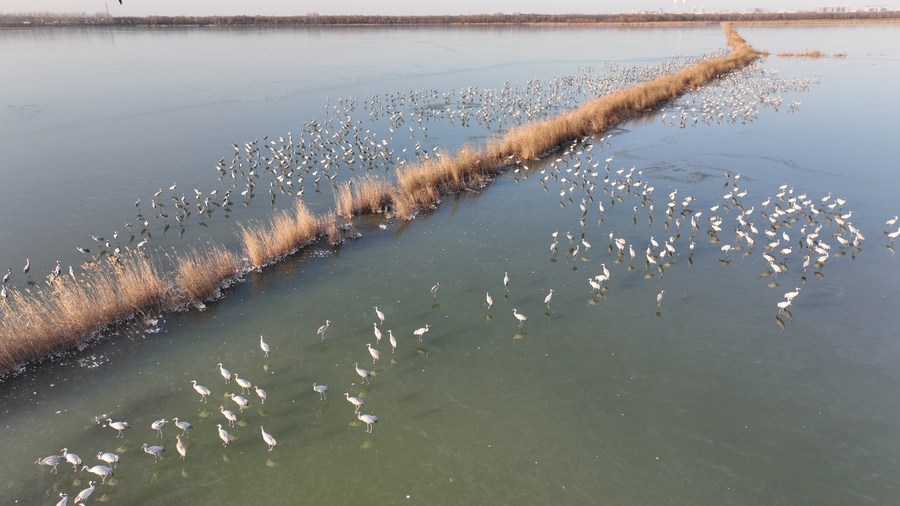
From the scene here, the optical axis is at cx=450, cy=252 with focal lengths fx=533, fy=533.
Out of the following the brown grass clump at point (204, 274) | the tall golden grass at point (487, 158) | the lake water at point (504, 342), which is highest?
the tall golden grass at point (487, 158)

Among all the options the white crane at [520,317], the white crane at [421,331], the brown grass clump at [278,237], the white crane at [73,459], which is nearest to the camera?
the white crane at [73,459]

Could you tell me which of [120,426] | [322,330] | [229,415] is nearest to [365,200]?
[322,330]

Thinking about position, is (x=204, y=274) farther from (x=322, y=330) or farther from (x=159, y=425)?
(x=159, y=425)

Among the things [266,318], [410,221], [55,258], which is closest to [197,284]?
[266,318]

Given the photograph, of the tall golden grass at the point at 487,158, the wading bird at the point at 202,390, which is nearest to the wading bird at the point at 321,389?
the wading bird at the point at 202,390

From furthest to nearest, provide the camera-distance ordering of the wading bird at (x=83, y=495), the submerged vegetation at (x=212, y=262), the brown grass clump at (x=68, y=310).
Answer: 1. the submerged vegetation at (x=212, y=262)
2. the brown grass clump at (x=68, y=310)
3. the wading bird at (x=83, y=495)

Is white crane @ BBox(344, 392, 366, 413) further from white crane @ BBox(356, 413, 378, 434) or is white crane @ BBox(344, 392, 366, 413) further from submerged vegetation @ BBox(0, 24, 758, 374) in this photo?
submerged vegetation @ BBox(0, 24, 758, 374)

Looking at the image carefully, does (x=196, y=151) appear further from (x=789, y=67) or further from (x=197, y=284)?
(x=789, y=67)

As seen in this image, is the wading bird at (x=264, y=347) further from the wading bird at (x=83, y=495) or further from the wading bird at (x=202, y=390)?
the wading bird at (x=83, y=495)
